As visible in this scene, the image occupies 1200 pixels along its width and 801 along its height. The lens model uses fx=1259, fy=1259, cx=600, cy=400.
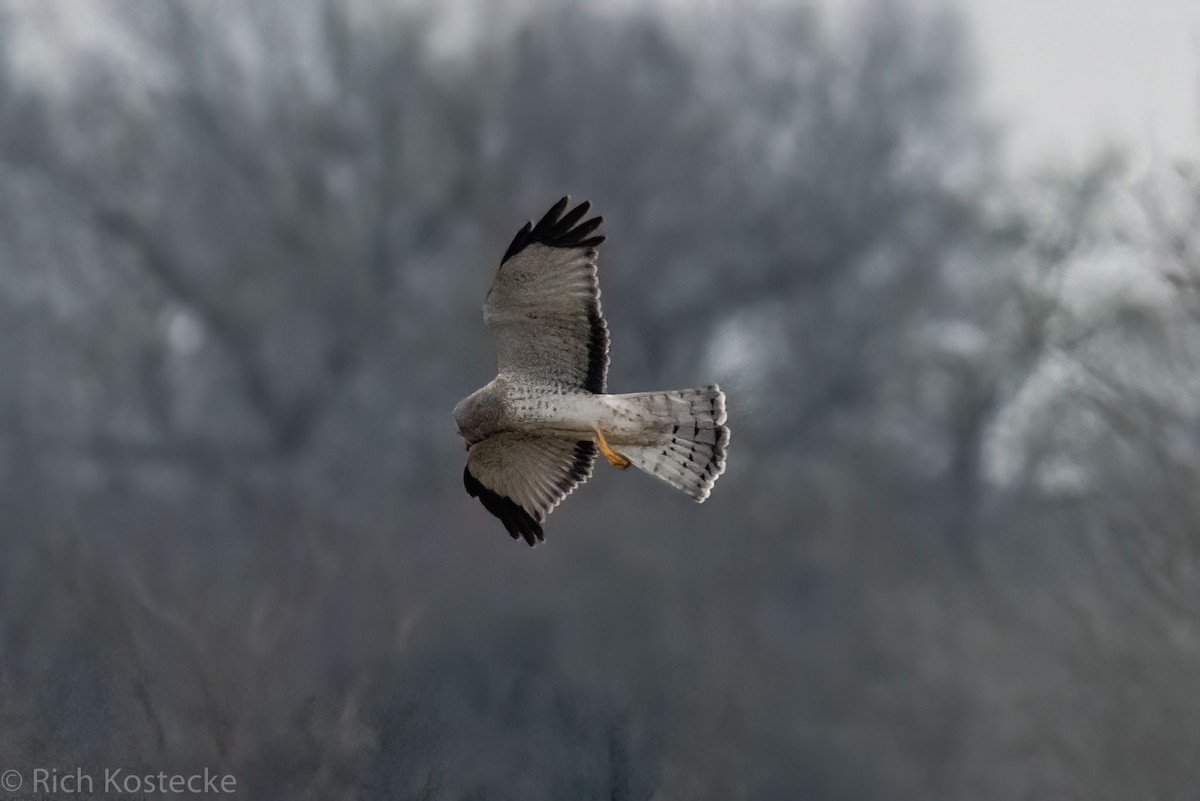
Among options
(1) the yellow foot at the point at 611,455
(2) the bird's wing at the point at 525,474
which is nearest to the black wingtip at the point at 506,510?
(2) the bird's wing at the point at 525,474

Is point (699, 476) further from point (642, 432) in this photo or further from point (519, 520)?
point (519, 520)

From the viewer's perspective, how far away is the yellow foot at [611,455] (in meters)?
17.2

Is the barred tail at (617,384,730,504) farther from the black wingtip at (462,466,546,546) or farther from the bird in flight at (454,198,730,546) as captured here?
the black wingtip at (462,466,546,546)

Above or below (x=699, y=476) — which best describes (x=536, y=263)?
above

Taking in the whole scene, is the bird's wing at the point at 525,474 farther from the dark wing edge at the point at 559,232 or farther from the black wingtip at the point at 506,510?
the dark wing edge at the point at 559,232

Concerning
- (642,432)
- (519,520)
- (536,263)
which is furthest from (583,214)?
(519,520)

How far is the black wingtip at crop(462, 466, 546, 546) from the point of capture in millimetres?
18828

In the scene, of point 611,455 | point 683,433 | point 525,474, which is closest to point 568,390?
point 611,455

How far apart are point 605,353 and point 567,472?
2169 millimetres

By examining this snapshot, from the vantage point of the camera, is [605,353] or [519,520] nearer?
[605,353]

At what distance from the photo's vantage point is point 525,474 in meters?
19.0

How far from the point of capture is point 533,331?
17594mm

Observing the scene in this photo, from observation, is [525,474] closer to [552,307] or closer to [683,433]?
[683,433]

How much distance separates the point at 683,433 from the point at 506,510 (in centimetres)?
307
